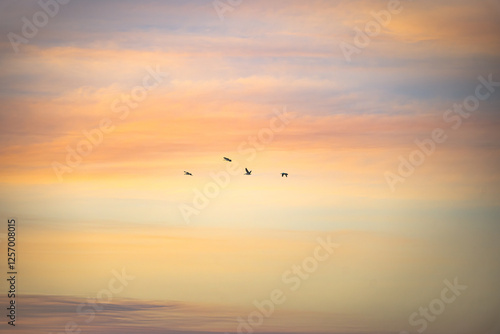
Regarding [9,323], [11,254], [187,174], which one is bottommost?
[9,323]

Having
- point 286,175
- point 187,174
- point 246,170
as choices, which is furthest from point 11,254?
point 286,175

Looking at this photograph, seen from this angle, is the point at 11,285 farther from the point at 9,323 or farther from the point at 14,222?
the point at 14,222

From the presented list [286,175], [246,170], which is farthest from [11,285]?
[286,175]

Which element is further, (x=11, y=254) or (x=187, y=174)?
(x=187, y=174)

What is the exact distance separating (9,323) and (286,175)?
90.9 ft

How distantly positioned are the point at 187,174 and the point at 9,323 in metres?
19.6

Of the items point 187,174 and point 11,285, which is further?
point 187,174

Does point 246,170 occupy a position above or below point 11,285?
above

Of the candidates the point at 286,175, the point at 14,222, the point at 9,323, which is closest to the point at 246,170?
the point at 286,175

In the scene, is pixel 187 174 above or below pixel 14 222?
above

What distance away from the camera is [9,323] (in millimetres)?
25781

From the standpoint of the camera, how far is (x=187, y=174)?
Result: 96.3 feet

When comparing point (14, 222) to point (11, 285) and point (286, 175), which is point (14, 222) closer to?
point (11, 285)

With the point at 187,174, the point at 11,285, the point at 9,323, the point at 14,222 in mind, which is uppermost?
the point at 187,174
